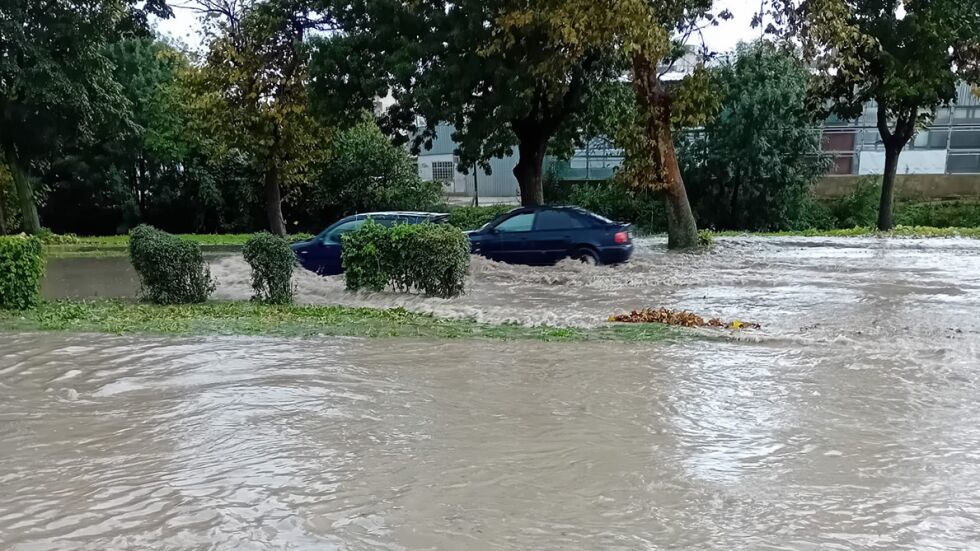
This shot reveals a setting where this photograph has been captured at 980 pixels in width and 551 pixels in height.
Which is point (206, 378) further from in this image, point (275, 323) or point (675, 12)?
point (675, 12)

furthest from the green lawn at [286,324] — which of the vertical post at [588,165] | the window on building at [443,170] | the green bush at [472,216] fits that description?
the window on building at [443,170]

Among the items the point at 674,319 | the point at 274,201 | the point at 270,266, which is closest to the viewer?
the point at 674,319

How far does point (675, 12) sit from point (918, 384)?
12.1 metres

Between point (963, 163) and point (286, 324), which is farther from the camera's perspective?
point (963, 163)

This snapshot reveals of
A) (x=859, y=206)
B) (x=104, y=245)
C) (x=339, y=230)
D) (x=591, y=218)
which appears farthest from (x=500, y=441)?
(x=859, y=206)

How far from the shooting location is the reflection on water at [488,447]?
4281 millimetres

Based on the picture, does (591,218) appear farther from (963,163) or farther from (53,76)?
(963,163)

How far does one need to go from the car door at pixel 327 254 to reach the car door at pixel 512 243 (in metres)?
2.57

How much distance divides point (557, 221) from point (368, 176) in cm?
1596

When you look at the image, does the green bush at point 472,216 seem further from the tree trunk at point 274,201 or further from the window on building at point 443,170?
the window on building at point 443,170

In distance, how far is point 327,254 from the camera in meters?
15.6

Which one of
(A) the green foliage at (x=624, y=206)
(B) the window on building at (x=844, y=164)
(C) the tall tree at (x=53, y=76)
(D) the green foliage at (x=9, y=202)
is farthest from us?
(B) the window on building at (x=844, y=164)

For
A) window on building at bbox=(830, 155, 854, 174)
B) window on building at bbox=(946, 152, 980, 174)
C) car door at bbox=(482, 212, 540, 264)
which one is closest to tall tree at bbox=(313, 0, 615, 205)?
car door at bbox=(482, 212, 540, 264)

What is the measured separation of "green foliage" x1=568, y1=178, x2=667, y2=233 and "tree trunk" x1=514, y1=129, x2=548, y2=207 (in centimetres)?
765
